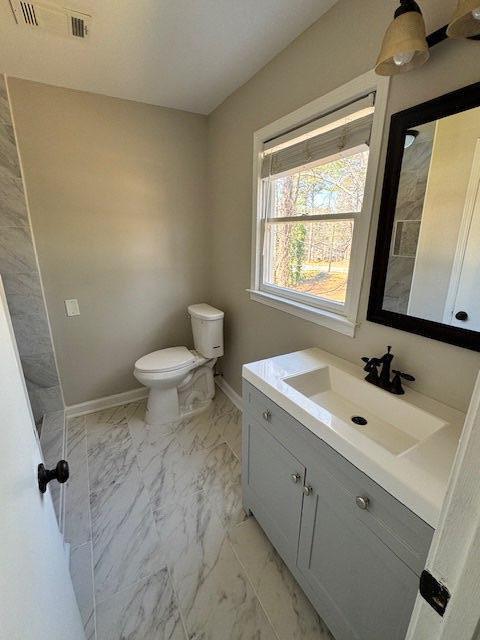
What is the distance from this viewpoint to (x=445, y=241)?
1.01 meters

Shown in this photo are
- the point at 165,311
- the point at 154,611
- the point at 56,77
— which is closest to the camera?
the point at 154,611

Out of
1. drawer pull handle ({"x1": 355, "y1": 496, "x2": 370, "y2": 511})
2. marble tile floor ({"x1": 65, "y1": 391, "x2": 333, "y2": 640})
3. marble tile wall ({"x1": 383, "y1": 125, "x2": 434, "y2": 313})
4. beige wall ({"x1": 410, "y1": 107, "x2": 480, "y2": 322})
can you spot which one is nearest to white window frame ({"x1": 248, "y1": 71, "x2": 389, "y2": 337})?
marble tile wall ({"x1": 383, "y1": 125, "x2": 434, "y2": 313})

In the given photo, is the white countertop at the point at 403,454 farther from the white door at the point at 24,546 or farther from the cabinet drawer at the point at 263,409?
the white door at the point at 24,546

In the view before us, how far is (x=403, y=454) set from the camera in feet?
2.71

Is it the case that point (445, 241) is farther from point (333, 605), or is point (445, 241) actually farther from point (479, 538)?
point (333, 605)

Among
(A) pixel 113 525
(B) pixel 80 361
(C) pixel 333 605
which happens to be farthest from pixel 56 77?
(C) pixel 333 605

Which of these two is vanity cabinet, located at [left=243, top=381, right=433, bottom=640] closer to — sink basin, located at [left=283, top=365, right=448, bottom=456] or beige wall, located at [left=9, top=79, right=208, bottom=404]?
sink basin, located at [left=283, top=365, right=448, bottom=456]

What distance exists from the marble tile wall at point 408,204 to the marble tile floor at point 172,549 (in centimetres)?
134

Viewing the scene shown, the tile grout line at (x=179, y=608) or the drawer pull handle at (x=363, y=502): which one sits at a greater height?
the drawer pull handle at (x=363, y=502)

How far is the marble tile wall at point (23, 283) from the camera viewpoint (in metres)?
1.88

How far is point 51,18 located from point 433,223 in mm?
1936

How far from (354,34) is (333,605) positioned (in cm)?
225

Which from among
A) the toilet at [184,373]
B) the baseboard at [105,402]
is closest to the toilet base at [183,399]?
the toilet at [184,373]

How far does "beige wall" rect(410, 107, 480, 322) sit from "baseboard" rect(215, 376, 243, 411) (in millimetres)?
1724
